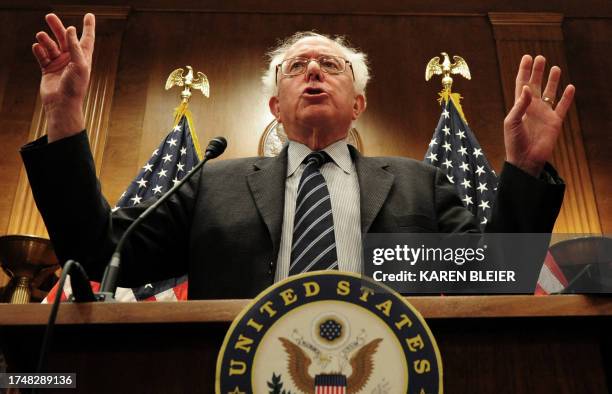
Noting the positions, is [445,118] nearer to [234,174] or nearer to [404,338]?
[234,174]

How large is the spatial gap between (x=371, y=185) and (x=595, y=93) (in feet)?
12.1

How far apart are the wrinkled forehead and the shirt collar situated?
0.36 m

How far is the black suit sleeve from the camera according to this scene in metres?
1.29

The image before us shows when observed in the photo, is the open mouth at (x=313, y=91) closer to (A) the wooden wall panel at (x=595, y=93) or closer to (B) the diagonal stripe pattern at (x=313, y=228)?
(B) the diagonal stripe pattern at (x=313, y=228)

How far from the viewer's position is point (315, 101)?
6.64 feet

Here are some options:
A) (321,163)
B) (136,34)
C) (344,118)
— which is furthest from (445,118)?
(136,34)

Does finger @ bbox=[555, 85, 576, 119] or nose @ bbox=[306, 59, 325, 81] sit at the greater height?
nose @ bbox=[306, 59, 325, 81]

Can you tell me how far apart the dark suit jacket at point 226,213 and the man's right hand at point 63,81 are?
1.5 inches

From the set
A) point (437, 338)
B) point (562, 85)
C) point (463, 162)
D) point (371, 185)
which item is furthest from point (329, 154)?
point (562, 85)

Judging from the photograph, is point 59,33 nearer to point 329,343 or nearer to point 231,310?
point 231,310

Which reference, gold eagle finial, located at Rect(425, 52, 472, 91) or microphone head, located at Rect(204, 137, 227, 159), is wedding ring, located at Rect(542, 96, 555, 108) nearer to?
microphone head, located at Rect(204, 137, 227, 159)

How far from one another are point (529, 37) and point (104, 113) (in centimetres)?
329

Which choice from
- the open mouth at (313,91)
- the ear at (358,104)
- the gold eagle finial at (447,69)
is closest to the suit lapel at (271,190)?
the open mouth at (313,91)

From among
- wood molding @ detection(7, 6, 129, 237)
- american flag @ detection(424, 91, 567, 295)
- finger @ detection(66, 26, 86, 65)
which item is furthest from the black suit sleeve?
wood molding @ detection(7, 6, 129, 237)
